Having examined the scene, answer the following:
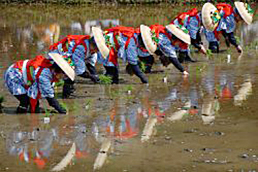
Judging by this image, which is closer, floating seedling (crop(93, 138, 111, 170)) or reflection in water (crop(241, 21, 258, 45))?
floating seedling (crop(93, 138, 111, 170))

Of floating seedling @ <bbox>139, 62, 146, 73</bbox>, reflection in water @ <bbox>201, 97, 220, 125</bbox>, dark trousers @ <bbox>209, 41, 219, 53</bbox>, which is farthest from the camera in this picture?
dark trousers @ <bbox>209, 41, 219, 53</bbox>

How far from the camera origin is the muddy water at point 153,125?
27.0 feet

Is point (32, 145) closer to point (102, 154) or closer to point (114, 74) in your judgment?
point (102, 154)

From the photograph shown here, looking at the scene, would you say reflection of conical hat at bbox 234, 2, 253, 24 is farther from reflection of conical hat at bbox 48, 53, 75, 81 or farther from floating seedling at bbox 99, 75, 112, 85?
reflection of conical hat at bbox 48, 53, 75, 81

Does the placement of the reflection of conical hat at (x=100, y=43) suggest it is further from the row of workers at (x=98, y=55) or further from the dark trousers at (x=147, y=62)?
the dark trousers at (x=147, y=62)

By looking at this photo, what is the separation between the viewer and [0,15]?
2808cm

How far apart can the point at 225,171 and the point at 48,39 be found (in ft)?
43.5

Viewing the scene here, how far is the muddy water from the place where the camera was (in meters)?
8.22

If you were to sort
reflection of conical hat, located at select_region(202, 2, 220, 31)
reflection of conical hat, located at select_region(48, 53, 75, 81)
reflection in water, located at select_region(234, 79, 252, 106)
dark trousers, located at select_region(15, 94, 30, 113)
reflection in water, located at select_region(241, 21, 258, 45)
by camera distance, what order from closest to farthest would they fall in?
1. reflection of conical hat, located at select_region(48, 53, 75, 81)
2. dark trousers, located at select_region(15, 94, 30, 113)
3. reflection in water, located at select_region(234, 79, 252, 106)
4. reflection of conical hat, located at select_region(202, 2, 220, 31)
5. reflection in water, located at select_region(241, 21, 258, 45)

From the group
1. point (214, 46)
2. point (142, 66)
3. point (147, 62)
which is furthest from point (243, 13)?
point (142, 66)

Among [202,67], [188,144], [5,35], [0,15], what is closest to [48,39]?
[5,35]

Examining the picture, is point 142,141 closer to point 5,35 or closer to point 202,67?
point 202,67

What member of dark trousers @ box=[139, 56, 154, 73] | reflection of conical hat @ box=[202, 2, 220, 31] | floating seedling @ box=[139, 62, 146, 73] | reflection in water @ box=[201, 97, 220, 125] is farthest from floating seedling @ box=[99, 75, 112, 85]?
reflection of conical hat @ box=[202, 2, 220, 31]

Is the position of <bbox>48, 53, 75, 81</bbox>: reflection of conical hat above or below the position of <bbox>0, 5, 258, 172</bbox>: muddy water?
above
